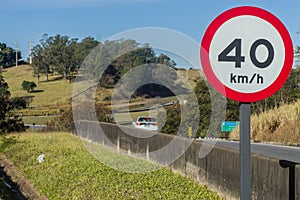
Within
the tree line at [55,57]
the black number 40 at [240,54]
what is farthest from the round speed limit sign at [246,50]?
the tree line at [55,57]

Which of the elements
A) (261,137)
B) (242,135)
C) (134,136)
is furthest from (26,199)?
(261,137)

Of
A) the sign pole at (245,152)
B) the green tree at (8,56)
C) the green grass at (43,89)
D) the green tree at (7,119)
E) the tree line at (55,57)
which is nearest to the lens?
the sign pole at (245,152)

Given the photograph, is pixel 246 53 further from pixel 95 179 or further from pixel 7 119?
pixel 7 119

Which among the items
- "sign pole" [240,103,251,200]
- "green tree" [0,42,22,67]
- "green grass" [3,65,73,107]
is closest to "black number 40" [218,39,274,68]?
"sign pole" [240,103,251,200]

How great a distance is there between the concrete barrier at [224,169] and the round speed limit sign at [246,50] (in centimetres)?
272

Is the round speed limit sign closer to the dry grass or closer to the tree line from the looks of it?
the dry grass

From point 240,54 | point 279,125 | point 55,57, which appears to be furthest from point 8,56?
point 240,54

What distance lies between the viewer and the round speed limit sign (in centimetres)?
381

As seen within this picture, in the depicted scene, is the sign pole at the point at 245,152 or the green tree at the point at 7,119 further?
the green tree at the point at 7,119

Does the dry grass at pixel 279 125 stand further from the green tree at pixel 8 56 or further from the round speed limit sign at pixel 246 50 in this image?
the green tree at pixel 8 56

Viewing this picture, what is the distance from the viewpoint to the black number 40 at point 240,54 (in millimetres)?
3830

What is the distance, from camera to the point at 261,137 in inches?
1071

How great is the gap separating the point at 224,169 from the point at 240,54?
18.2 ft

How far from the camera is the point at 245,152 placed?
12.3 feet
